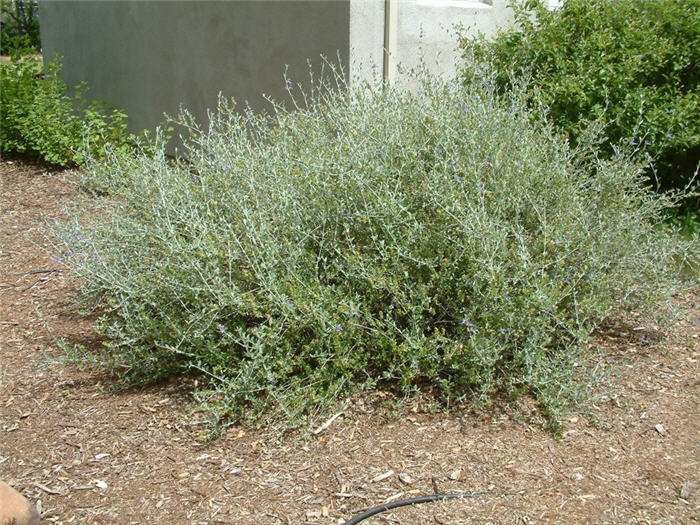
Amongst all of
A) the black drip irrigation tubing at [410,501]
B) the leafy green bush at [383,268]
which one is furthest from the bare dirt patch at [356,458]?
the leafy green bush at [383,268]

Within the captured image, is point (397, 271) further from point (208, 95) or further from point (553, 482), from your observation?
point (208, 95)

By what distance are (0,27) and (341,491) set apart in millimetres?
19408

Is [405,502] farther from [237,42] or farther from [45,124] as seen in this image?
[45,124]

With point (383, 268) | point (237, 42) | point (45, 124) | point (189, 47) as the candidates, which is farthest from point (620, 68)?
point (45, 124)

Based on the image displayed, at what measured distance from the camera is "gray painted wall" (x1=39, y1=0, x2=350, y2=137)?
645 cm

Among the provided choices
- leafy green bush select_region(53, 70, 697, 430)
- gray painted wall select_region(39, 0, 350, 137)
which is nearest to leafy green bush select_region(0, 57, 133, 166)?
gray painted wall select_region(39, 0, 350, 137)

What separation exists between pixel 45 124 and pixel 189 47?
6.16ft

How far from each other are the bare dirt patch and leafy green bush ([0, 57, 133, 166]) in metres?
4.53

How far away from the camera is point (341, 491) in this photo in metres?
2.94

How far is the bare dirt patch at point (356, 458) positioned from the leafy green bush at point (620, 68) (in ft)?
7.50

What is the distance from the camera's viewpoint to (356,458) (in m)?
3.13

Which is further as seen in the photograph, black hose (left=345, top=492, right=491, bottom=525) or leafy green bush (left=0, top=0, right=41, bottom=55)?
leafy green bush (left=0, top=0, right=41, bottom=55)

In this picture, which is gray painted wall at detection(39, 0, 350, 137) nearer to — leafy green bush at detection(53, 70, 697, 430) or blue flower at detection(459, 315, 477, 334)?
leafy green bush at detection(53, 70, 697, 430)

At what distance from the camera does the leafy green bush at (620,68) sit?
5453 millimetres
